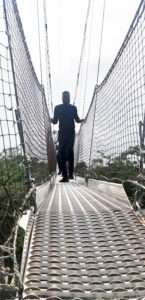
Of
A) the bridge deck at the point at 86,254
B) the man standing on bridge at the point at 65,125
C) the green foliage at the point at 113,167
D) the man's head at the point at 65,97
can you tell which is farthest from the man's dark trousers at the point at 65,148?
the bridge deck at the point at 86,254

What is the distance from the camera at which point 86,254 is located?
4.33m

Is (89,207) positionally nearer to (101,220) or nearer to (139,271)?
(101,220)

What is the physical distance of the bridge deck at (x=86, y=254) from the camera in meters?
3.73

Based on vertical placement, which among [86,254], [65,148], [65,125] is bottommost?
[86,254]

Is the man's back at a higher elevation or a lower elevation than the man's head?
lower

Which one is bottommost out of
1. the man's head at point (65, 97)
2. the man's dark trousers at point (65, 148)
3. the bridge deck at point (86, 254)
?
the bridge deck at point (86, 254)

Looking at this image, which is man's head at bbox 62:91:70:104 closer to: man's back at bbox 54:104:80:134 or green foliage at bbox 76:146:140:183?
man's back at bbox 54:104:80:134

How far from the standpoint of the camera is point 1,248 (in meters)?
3.79

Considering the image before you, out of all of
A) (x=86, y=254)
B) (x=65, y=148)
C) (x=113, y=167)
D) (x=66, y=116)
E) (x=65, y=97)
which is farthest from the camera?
(x=113, y=167)

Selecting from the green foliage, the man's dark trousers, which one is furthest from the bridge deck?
the man's dark trousers

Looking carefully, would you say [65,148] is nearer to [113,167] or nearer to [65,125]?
[65,125]

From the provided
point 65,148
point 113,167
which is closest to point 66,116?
point 65,148

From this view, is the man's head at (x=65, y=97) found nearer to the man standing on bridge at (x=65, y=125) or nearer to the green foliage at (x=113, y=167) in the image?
the man standing on bridge at (x=65, y=125)

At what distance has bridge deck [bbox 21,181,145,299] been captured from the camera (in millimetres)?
3734
